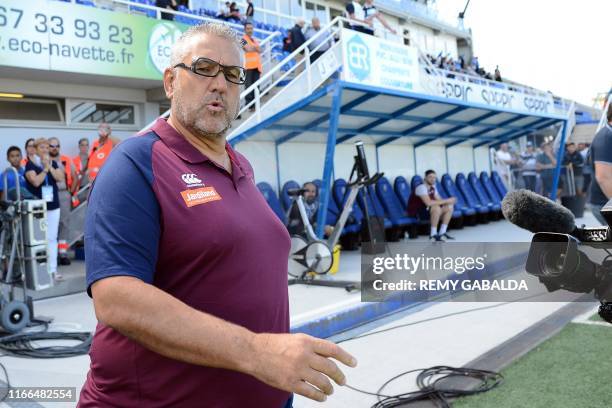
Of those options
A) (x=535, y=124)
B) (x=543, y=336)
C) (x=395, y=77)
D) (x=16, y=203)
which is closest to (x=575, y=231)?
(x=543, y=336)

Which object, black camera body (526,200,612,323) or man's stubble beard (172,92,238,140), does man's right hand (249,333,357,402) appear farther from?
man's stubble beard (172,92,238,140)

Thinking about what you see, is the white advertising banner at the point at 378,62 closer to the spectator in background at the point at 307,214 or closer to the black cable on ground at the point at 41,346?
the spectator in background at the point at 307,214

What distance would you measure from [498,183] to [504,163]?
1572 millimetres

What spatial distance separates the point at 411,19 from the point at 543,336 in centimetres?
2952

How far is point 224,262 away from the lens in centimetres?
136

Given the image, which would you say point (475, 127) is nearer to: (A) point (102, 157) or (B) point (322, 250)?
(B) point (322, 250)

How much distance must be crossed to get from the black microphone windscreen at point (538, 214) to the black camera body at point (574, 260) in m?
0.02

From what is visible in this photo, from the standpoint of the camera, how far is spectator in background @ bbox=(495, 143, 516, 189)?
1762 centimetres

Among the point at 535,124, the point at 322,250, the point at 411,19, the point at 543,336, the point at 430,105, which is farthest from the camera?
the point at 411,19

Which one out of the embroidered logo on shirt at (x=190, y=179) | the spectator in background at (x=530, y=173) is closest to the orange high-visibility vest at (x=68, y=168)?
the embroidered logo on shirt at (x=190, y=179)

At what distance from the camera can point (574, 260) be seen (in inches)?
49.6

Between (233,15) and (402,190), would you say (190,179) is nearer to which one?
(233,15)

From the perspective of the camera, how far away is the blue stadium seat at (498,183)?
54.0 feet

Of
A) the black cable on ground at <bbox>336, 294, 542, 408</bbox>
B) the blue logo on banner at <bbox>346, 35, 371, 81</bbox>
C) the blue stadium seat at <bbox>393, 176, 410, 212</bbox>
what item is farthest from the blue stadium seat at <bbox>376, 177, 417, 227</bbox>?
the black cable on ground at <bbox>336, 294, 542, 408</bbox>
